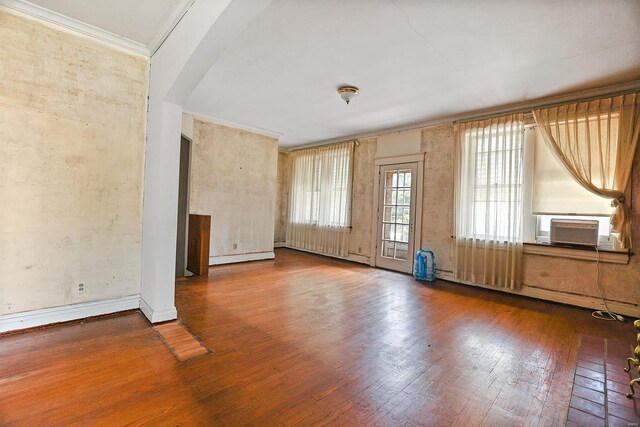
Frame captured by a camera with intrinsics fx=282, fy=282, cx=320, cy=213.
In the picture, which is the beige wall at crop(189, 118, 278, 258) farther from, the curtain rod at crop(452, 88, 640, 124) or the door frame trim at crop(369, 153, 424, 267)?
the curtain rod at crop(452, 88, 640, 124)

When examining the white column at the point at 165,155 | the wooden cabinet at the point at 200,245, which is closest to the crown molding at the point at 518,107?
the wooden cabinet at the point at 200,245

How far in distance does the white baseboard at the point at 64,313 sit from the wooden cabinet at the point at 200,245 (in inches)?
62.1

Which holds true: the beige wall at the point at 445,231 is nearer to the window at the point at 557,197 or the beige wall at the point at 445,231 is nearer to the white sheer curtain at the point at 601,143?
the white sheer curtain at the point at 601,143

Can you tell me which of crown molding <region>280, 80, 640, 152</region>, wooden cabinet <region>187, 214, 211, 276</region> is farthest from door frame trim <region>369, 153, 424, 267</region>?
wooden cabinet <region>187, 214, 211, 276</region>

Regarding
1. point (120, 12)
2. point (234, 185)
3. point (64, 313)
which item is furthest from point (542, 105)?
point (64, 313)

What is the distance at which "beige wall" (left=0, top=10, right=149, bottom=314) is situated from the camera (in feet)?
8.12

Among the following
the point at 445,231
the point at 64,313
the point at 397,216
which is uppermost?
the point at 397,216

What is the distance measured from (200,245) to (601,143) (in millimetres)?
5845

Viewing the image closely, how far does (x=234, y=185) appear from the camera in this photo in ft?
19.3

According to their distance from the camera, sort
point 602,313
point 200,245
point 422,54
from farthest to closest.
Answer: point 200,245 < point 602,313 < point 422,54

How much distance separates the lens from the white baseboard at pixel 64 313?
8.10 ft

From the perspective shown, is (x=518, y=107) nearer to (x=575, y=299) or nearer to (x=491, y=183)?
(x=491, y=183)

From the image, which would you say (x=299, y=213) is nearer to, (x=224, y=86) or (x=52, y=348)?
(x=224, y=86)

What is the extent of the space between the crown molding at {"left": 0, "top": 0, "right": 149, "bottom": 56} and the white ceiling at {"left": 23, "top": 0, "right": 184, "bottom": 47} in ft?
0.16
